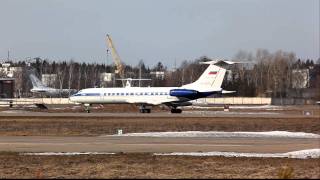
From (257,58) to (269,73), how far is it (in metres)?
17.6

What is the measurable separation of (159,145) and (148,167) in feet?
26.5

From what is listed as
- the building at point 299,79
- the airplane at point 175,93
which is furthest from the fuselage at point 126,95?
the building at point 299,79

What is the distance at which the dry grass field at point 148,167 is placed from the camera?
49.0ft

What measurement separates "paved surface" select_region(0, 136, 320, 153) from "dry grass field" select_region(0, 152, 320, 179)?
278 centimetres

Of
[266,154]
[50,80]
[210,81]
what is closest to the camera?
Answer: [266,154]

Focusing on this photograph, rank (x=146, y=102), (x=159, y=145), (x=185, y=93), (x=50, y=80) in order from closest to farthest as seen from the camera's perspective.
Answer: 1. (x=159, y=145)
2. (x=185, y=93)
3. (x=146, y=102)
4. (x=50, y=80)

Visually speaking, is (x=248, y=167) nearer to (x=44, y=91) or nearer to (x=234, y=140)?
(x=234, y=140)

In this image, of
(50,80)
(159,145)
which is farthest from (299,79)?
(159,145)

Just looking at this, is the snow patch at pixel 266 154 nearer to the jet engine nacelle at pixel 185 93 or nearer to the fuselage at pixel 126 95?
the jet engine nacelle at pixel 185 93

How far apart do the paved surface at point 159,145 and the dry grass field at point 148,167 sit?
2783mm

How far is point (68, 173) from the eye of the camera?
15.4 metres

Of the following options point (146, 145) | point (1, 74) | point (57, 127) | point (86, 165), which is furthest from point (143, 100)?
point (1, 74)

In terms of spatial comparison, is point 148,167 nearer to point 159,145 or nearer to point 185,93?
point 159,145

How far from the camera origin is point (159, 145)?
977 inches
